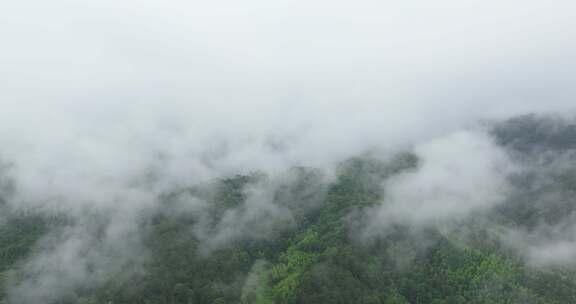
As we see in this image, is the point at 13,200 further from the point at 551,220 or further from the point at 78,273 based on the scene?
the point at 551,220

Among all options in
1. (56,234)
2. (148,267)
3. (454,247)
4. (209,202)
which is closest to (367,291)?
(454,247)

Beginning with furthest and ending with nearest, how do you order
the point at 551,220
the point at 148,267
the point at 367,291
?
the point at 551,220
the point at 148,267
the point at 367,291

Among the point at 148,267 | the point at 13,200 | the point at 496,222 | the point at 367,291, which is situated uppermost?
the point at 13,200

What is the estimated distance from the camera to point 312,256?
14500 cm

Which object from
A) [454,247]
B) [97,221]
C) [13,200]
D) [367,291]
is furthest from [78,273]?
[454,247]

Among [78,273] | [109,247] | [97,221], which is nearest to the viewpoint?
[78,273]

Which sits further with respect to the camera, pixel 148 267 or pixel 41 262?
pixel 41 262

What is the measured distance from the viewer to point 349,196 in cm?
18962

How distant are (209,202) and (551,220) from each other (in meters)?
134

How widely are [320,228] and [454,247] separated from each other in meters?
47.1

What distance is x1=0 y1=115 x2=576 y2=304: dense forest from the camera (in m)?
123

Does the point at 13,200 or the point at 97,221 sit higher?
the point at 13,200

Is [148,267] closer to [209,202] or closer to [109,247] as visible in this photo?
[109,247]

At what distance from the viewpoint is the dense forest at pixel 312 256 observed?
123250 mm
